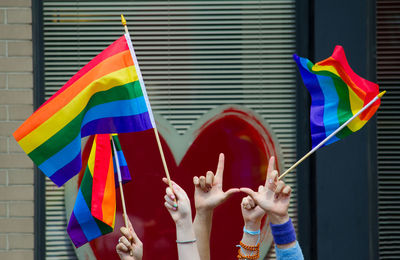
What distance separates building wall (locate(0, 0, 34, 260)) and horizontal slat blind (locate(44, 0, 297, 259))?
7.5 inches

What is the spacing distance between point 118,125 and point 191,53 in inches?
67.7

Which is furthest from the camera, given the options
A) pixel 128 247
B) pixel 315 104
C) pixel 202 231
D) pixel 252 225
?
pixel 315 104

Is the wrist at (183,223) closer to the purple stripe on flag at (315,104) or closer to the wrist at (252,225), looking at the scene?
the wrist at (252,225)

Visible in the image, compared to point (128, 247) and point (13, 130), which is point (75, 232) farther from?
point (13, 130)

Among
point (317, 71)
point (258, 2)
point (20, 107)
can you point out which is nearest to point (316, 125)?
point (317, 71)

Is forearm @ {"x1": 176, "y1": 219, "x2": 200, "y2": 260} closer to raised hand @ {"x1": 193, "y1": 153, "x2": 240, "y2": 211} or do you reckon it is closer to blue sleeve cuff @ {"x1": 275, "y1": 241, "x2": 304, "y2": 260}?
raised hand @ {"x1": 193, "y1": 153, "x2": 240, "y2": 211}

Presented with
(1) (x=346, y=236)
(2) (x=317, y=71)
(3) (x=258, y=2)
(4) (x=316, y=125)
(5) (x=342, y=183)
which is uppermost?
(3) (x=258, y=2)

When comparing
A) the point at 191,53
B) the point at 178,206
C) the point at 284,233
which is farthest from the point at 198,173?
the point at 284,233

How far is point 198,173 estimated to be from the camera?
4.94m

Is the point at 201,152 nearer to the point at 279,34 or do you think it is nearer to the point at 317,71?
the point at 279,34

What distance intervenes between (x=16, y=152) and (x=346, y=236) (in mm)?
2643

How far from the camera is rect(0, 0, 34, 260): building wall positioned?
4734 millimetres

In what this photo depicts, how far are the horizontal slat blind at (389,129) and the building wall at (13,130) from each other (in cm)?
277

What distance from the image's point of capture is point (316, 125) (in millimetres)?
3691
